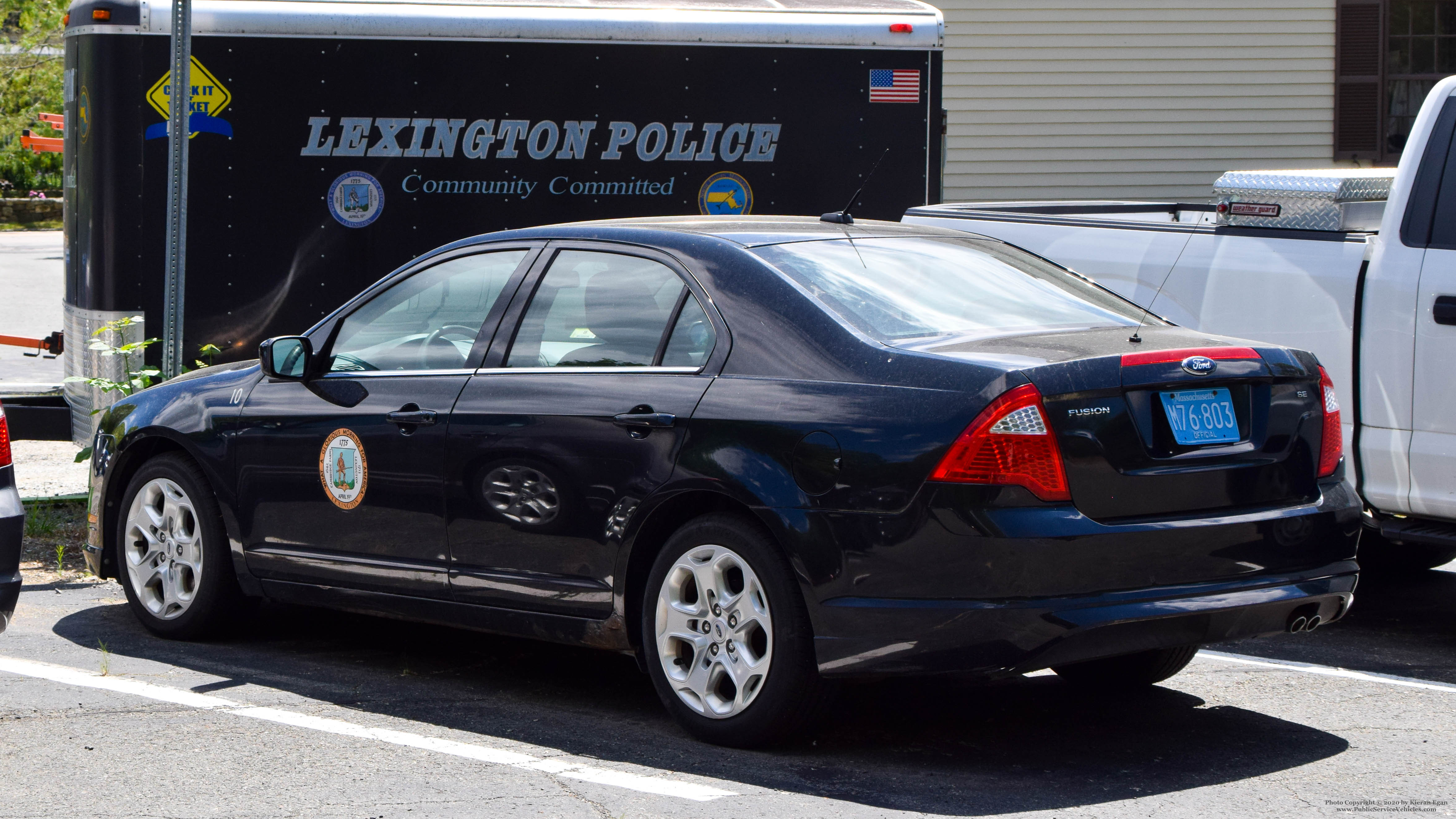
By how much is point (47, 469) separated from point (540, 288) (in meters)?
6.19

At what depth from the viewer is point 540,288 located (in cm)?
557

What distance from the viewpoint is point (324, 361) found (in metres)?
6.05

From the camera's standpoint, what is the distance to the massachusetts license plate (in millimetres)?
4648

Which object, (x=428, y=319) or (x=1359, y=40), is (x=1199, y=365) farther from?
(x=1359, y=40)

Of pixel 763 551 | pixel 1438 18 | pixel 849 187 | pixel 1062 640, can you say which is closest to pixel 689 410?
pixel 763 551

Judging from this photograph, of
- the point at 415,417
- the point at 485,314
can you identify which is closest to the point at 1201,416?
the point at 485,314

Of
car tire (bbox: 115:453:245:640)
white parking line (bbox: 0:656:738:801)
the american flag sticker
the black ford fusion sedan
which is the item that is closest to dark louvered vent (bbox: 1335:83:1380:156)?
the american flag sticker

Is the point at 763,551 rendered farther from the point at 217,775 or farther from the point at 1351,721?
the point at 1351,721

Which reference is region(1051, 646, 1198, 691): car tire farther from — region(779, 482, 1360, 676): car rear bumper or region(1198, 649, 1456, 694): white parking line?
region(779, 482, 1360, 676): car rear bumper

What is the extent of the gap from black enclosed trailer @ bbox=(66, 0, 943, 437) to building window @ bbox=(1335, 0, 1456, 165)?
894 centimetres

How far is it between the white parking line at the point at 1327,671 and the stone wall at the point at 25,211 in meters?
40.6

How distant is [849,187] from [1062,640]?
20.0 feet

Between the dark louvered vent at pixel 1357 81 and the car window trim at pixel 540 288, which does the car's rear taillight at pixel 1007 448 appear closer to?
the car window trim at pixel 540 288

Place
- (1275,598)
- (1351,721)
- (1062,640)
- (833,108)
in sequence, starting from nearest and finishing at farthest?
(1062,640) → (1275,598) → (1351,721) → (833,108)
